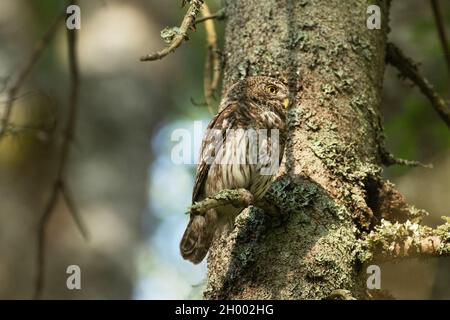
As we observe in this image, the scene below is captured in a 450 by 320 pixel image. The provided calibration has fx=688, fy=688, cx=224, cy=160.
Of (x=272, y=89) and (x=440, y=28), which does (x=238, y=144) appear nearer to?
(x=272, y=89)

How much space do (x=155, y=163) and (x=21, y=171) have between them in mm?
1665

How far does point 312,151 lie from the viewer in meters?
3.18

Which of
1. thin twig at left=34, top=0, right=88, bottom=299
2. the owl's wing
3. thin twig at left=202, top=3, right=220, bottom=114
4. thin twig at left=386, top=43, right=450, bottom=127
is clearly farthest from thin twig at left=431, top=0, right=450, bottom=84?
thin twig at left=34, top=0, right=88, bottom=299

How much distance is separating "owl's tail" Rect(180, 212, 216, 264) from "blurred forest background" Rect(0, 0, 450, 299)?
2471 millimetres

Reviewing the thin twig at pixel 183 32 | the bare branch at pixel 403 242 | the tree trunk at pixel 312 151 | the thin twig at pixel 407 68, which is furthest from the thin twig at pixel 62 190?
the thin twig at pixel 407 68

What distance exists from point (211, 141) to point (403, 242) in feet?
3.76

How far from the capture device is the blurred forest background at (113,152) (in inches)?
245

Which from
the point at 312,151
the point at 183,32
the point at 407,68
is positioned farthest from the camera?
the point at 407,68

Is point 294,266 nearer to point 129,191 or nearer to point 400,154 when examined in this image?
point 400,154

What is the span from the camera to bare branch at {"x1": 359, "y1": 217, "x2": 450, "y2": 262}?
113 inches

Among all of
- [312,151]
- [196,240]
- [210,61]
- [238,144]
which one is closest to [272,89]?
[238,144]

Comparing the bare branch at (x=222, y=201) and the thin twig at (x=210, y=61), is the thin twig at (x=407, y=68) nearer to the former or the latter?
the thin twig at (x=210, y=61)

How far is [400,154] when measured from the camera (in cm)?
548

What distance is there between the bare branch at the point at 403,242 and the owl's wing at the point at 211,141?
3.21 ft
